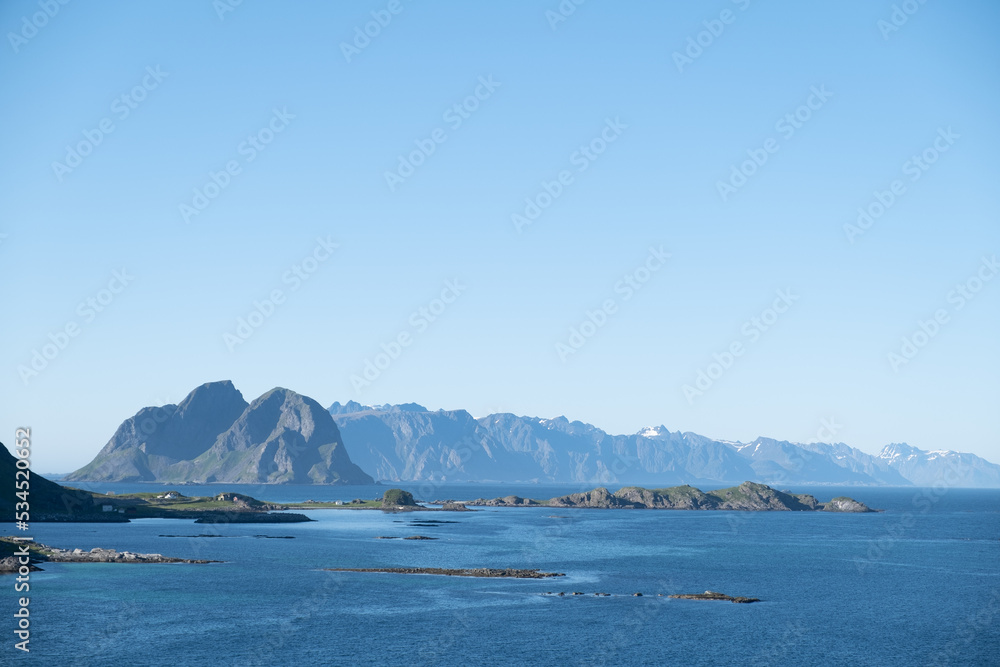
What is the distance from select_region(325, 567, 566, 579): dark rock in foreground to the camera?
122062 mm

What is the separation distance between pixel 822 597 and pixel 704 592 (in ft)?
50.8

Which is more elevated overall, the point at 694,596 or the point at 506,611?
the point at 694,596

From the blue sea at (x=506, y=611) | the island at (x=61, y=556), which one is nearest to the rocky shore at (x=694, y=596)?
the blue sea at (x=506, y=611)

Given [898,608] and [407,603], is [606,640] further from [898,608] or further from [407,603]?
[898,608]

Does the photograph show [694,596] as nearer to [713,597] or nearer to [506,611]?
[713,597]

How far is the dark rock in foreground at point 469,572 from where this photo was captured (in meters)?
122

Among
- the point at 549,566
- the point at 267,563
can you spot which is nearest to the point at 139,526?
the point at 267,563

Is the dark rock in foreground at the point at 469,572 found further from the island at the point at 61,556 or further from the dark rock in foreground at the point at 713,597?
the island at the point at 61,556

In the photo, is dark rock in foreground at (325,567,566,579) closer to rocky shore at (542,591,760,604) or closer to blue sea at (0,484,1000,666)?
blue sea at (0,484,1000,666)

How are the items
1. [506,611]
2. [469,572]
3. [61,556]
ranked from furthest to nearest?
1. [61,556]
2. [469,572]
3. [506,611]

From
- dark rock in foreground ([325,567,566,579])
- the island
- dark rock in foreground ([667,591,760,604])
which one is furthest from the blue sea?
the island

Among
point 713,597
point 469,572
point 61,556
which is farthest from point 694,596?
point 61,556

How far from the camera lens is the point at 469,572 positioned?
124 meters

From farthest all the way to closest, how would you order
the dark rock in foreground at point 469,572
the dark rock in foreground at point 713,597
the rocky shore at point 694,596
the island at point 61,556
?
the dark rock in foreground at point 469,572, the island at point 61,556, the rocky shore at point 694,596, the dark rock in foreground at point 713,597
